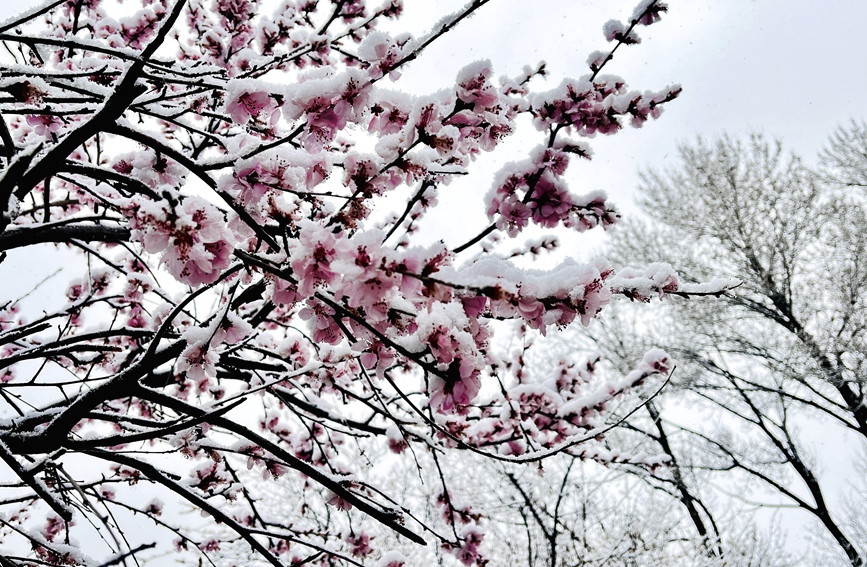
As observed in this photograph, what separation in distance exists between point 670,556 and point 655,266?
8056mm

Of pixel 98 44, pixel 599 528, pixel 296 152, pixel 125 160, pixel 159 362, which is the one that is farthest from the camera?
pixel 599 528

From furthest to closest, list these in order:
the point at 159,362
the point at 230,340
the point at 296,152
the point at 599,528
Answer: the point at 599,528 → the point at 159,362 → the point at 230,340 → the point at 296,152

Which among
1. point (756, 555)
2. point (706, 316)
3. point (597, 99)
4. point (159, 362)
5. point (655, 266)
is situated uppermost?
point (706, 316)

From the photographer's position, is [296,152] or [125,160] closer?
[296,152]

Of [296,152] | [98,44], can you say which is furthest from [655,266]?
[98,44]

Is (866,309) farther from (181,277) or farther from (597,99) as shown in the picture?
(181,277)

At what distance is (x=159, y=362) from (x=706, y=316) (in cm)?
907

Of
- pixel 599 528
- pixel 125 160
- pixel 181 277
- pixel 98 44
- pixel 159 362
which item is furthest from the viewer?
pixel 599 528

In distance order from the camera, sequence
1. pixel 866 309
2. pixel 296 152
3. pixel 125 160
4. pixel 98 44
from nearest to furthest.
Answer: pixel 98 44, pixel 296 152, pixel 125 160, pixel 866 309

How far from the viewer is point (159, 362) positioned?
197cm

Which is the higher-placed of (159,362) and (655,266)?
(159,362)

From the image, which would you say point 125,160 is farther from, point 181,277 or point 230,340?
point 181,277

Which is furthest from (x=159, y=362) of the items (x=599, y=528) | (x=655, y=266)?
(x=599, y=528)

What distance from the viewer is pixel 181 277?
47.1 inches
